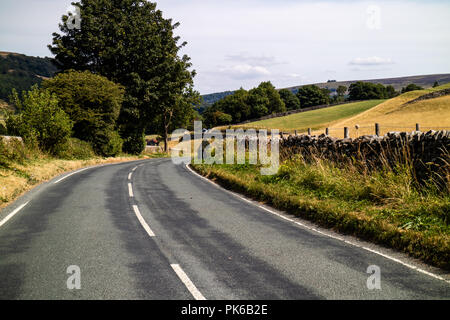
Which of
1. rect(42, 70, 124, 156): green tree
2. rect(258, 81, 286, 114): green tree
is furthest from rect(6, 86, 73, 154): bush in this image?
rect(258, 81, 286, 114): green tree

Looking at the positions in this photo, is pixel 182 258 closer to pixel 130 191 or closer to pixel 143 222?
pixel 143 222

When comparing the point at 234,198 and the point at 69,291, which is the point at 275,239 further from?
the point at 234,198

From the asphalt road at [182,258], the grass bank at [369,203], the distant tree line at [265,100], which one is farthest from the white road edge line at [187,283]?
the distant tree line at [265,100]

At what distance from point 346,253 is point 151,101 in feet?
111

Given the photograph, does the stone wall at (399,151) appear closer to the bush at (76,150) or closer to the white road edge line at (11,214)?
the white road edge line at (11,214)

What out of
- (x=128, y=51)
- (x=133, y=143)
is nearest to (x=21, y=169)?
(x=128, y=51)

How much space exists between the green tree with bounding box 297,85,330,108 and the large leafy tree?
97.8 m

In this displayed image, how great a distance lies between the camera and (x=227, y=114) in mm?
112125

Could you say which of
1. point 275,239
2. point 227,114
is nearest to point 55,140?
point 275,239

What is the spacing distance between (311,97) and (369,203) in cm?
12723

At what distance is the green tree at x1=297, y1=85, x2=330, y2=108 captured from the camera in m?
128

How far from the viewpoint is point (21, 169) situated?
15.5 meters

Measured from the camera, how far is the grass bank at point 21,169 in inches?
469

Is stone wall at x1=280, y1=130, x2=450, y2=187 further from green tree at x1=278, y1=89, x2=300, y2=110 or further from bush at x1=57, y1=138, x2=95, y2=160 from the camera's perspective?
green tree at x1=278, y1=89, x2=300, y2=110
